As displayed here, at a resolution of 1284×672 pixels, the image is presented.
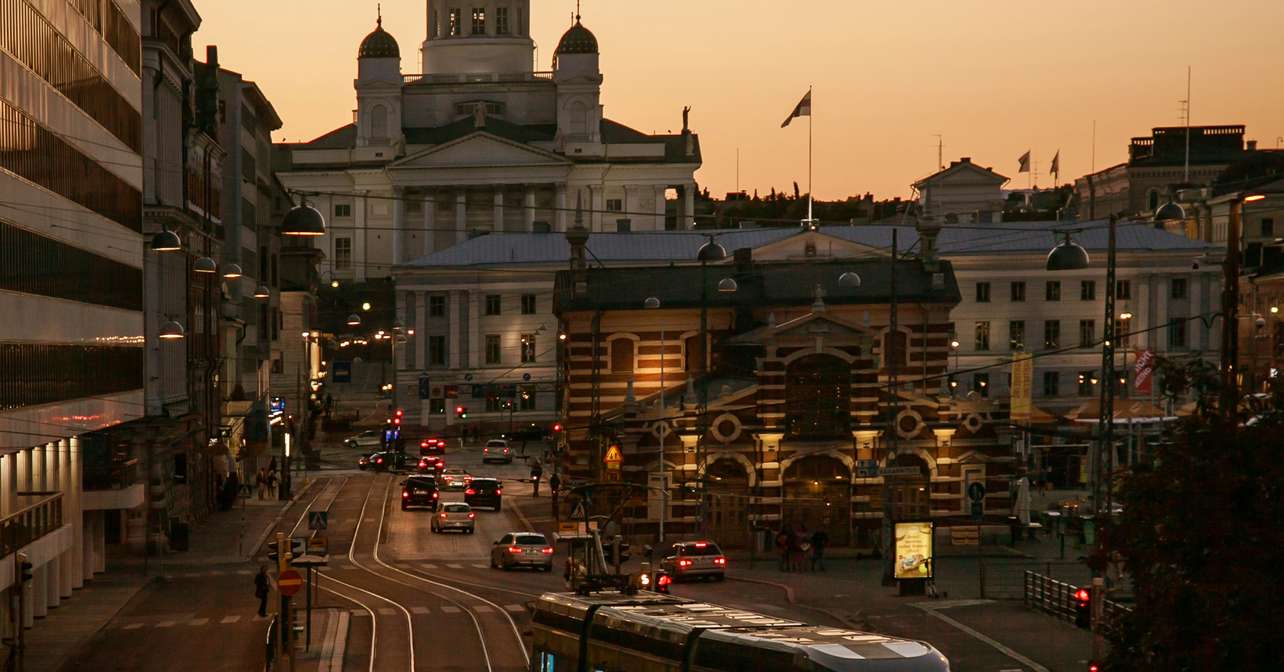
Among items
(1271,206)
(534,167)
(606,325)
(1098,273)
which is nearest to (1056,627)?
(606,325)

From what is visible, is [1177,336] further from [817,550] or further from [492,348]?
[817,550]

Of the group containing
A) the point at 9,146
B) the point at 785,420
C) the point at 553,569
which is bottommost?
the point at 553,569

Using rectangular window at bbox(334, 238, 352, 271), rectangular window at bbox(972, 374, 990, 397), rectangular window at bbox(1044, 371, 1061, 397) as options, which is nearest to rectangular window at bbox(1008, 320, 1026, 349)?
rectangular window at bbox(1044, 371, 1061, 397)

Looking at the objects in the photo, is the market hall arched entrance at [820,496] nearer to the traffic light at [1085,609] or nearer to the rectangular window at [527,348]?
the traffic light at [1085,609]

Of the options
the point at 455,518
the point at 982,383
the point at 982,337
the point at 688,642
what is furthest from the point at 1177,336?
the point at 688,642

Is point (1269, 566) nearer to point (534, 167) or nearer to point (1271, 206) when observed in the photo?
point (1271, 206)

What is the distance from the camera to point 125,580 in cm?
6119

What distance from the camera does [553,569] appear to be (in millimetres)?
67688

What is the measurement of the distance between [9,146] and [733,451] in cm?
3550

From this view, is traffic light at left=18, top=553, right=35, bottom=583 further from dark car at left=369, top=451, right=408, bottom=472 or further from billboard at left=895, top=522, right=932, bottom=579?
dark car at left=369, top=451, right=408, bottom=472

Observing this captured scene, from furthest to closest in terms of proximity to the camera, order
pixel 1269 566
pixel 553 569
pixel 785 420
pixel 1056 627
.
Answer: pixel 785 420
pixel 553 569
pixel 1056 627
pixel 1269 566

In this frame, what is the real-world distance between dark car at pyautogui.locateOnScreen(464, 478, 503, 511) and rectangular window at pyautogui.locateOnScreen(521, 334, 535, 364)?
47.8 meters

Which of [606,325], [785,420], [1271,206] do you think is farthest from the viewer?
[1271,206]

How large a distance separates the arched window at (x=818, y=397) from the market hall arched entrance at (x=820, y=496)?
1082 millimetres
